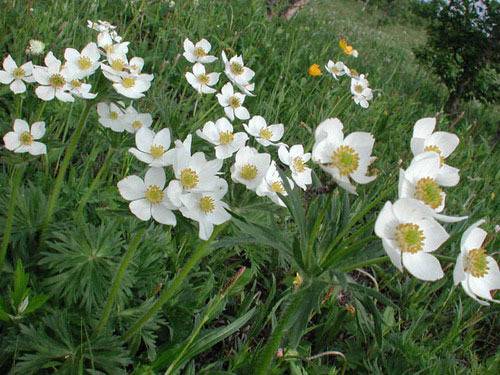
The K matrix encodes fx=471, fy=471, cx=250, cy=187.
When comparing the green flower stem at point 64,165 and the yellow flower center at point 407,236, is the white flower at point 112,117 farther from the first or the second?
the yellow flower center at point 407,236

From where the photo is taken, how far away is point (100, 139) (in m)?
1.84

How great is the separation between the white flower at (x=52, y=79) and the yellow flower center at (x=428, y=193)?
1088mm

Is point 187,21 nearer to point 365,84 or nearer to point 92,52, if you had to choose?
point 365,84

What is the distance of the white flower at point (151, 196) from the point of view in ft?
3.64

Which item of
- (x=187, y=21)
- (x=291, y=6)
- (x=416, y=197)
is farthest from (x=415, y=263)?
(x=291, y=6)

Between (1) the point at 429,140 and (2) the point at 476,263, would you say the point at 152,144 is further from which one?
(2) the point at 476,263

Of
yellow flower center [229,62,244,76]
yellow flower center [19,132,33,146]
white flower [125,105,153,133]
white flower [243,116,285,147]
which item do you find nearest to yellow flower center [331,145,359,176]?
white flower [125,105,153,133]

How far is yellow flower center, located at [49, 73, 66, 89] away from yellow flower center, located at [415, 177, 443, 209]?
1136 millimetres

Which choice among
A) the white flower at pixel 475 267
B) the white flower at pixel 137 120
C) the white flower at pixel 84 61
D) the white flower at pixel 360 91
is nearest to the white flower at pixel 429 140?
the white flower at pixel 475 267

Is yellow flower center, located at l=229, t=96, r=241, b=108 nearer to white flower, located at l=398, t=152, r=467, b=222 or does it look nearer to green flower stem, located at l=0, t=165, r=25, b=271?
green flower stem, located at l=0, t=165, r=25, b=271

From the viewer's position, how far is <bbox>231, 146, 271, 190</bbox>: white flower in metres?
1.18

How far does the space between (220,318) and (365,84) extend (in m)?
1.75

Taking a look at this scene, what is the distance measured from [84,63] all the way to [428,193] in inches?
43.7

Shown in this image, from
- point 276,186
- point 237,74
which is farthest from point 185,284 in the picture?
point 237,74
